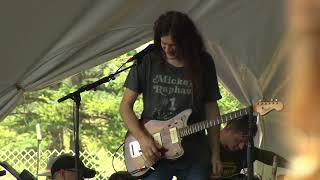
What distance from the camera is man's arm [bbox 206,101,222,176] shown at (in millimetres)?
2734

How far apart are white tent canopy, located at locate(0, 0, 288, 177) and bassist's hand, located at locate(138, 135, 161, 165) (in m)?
0.59

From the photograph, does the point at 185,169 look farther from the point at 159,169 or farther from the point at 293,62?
the point at 293,62

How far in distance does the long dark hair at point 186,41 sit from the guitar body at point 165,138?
160 millimetres

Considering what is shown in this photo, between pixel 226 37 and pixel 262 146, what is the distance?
964 millimetres

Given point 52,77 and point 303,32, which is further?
point 52,77

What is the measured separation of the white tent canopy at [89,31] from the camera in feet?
10.6

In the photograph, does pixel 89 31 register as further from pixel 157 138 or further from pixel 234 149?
pixel 234 149

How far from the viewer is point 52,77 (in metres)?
3.53

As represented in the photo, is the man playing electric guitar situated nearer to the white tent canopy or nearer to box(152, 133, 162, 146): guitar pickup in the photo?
the white tent canopy

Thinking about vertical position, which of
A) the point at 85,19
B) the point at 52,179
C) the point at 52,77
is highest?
the point at 85,19

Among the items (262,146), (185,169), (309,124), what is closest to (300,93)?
(309,124)

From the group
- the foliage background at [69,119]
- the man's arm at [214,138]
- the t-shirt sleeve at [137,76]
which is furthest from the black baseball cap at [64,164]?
the foliage background at [69,119]

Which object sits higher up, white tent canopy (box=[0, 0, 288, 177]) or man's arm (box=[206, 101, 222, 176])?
white tent canopy (box=[0, 0, 288, 177])

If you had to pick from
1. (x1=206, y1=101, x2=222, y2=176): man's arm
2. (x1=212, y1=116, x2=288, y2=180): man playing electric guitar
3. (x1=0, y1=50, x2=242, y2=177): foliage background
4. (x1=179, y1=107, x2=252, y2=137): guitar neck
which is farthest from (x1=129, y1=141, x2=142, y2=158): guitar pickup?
(x1=0, y1=50, x2=242, y2=177): foliage background
